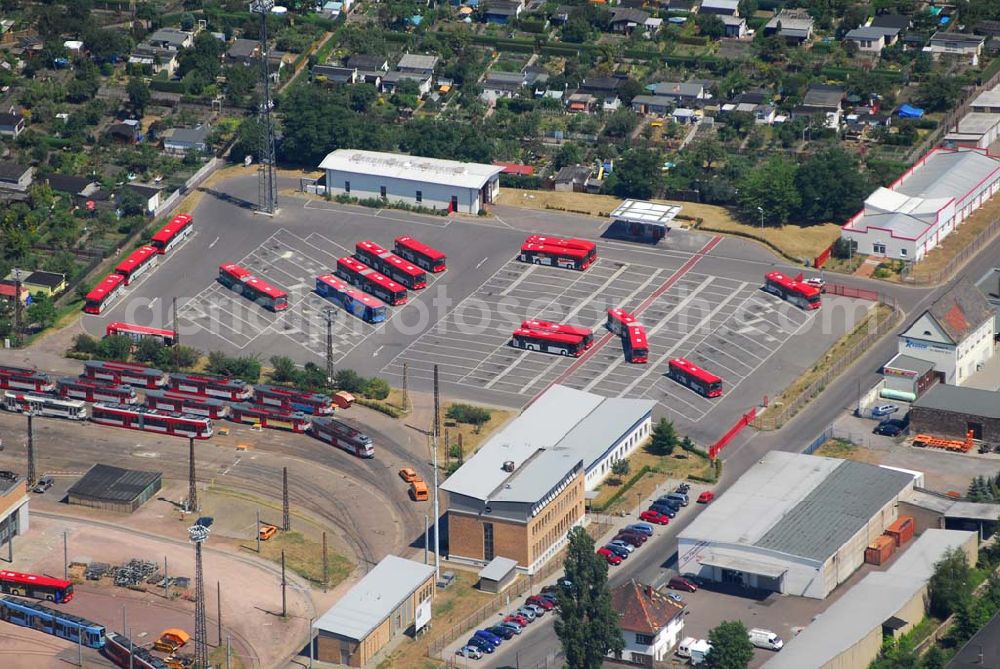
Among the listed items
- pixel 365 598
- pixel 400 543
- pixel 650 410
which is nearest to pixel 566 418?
pixel 650 410

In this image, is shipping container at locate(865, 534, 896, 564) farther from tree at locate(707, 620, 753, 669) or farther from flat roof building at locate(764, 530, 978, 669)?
tree at locate(707, 620, 753, 669)

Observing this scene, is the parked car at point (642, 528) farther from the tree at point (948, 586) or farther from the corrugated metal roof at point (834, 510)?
the tree at point (948, 586)

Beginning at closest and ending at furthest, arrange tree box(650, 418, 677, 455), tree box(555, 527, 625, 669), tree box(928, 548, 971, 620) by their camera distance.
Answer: tree box(555, 527, 625, 669), tree box(928, 548, 971, 620), tree box(650, 418, 677, 455)

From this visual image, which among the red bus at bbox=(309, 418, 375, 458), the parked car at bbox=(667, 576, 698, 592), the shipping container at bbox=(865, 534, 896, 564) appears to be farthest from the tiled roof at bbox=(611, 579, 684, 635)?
the red bus at bbox=(309, 418, 375, 458)

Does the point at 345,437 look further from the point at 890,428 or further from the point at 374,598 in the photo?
the point at 890,428

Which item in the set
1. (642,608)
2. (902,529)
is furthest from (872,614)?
(642,608)

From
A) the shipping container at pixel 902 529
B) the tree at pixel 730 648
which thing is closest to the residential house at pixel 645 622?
the tree at pixel 730 648

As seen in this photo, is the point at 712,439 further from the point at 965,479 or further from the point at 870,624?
the point at 870,624
